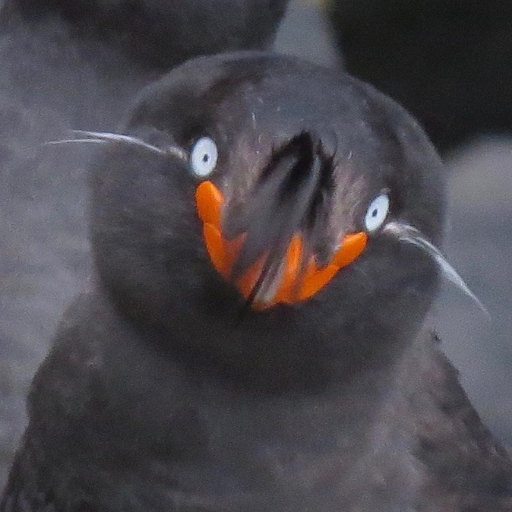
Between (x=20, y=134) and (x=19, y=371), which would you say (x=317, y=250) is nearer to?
(x=19, y=371)

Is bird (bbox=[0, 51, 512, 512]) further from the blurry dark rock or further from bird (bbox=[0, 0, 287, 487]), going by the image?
the blurry dark rock

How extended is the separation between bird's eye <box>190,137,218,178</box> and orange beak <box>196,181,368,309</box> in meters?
0.02

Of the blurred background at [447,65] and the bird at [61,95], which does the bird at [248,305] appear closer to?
the bird at [61,95]

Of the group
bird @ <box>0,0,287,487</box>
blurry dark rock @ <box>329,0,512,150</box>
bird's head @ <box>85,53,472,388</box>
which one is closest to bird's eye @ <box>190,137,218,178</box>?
bird's head @ <box>85,53,472,388</box>

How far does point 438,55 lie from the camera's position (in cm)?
311

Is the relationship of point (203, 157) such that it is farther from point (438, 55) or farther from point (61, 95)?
point (438, 55)

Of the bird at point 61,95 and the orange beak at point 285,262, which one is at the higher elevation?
the orange beak at point 285,262

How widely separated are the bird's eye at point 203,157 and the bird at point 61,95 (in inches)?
31.1

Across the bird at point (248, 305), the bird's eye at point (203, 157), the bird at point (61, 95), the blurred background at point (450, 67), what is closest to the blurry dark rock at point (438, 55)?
the blurred background at point (450, 67)

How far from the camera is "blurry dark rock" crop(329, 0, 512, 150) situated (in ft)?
10.1

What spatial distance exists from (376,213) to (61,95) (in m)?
1.04

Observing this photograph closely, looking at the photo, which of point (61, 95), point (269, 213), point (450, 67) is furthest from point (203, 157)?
point (450, 67)

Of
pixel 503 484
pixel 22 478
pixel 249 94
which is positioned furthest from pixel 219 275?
pixel 503 484

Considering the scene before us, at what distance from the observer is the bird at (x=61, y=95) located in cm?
212
